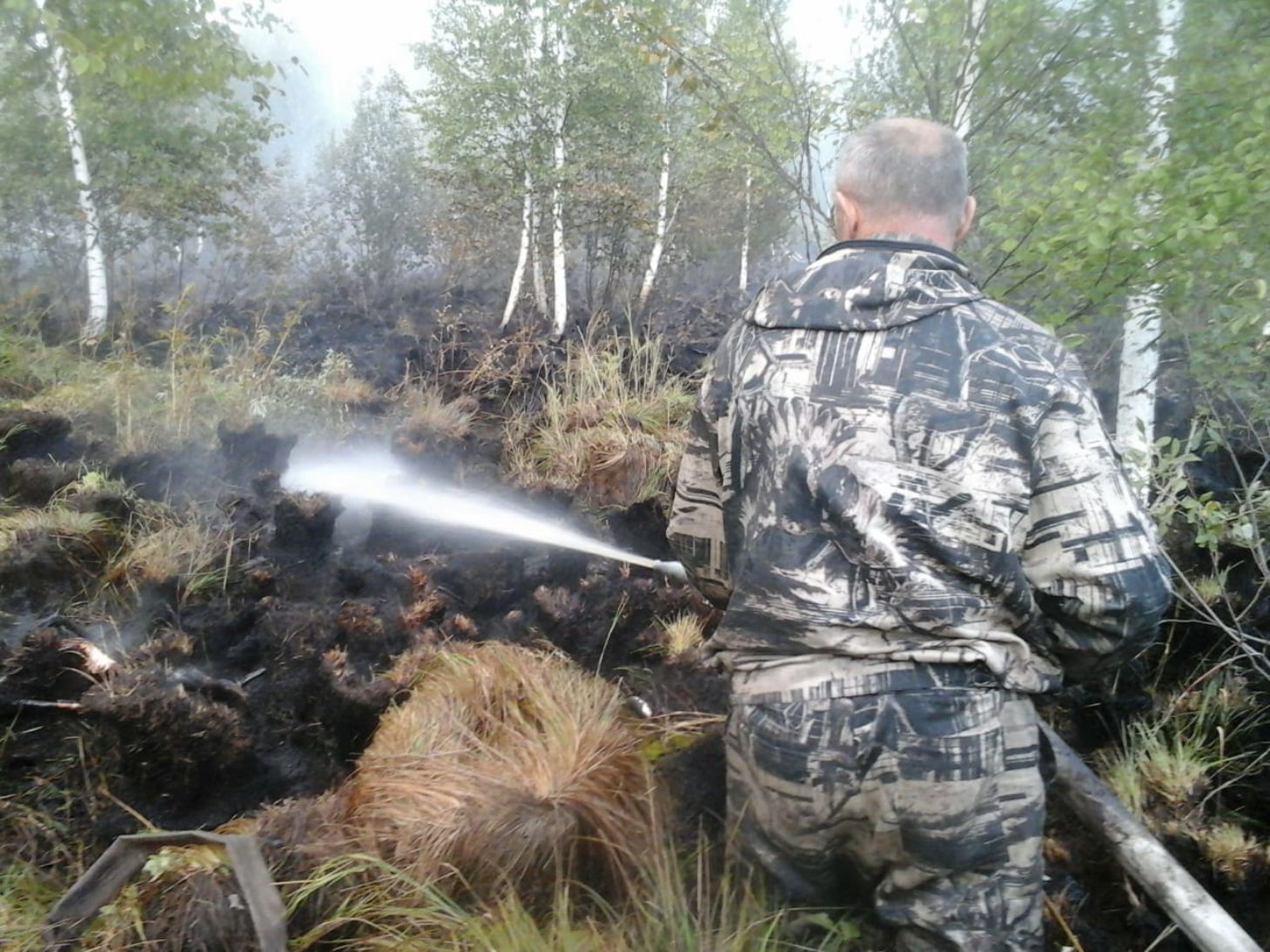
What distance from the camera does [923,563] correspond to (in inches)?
67.8

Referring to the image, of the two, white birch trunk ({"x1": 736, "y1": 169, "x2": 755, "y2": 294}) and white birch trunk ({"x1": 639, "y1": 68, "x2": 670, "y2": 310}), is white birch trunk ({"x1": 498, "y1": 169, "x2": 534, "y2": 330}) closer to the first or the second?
white birch trunk ({"x1": 639, "y1": 68, "x2": 670, "y2": 310})

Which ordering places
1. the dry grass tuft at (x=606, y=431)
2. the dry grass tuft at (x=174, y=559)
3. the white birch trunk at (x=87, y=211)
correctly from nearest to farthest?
the dry grass tuft at (x=174, y=559), the dry grass tuft at (x=606, y=431), the white birch trunk at (x=87, y=211)

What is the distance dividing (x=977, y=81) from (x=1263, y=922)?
11.5ft

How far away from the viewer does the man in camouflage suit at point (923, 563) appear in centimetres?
171

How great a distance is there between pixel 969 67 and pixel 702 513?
3.01 m

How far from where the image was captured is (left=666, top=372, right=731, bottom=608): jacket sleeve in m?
2.15

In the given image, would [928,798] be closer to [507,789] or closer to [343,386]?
[507,789]

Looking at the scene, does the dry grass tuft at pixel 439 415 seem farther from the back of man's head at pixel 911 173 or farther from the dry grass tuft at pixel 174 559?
the back of man's head at pixel 911 173

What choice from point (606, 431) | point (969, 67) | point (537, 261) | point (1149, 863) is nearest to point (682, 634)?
point (1149, 863)

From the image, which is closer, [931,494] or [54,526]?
[931,494]

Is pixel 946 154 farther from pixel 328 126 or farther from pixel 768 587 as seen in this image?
pixel 328 126

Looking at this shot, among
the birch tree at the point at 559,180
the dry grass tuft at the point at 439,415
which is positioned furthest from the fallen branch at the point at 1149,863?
the birch tree at the point at 559,180

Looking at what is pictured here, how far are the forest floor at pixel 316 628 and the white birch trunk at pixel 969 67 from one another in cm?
243

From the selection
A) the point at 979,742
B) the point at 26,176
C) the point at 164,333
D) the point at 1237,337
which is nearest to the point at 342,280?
the point at 26,176
